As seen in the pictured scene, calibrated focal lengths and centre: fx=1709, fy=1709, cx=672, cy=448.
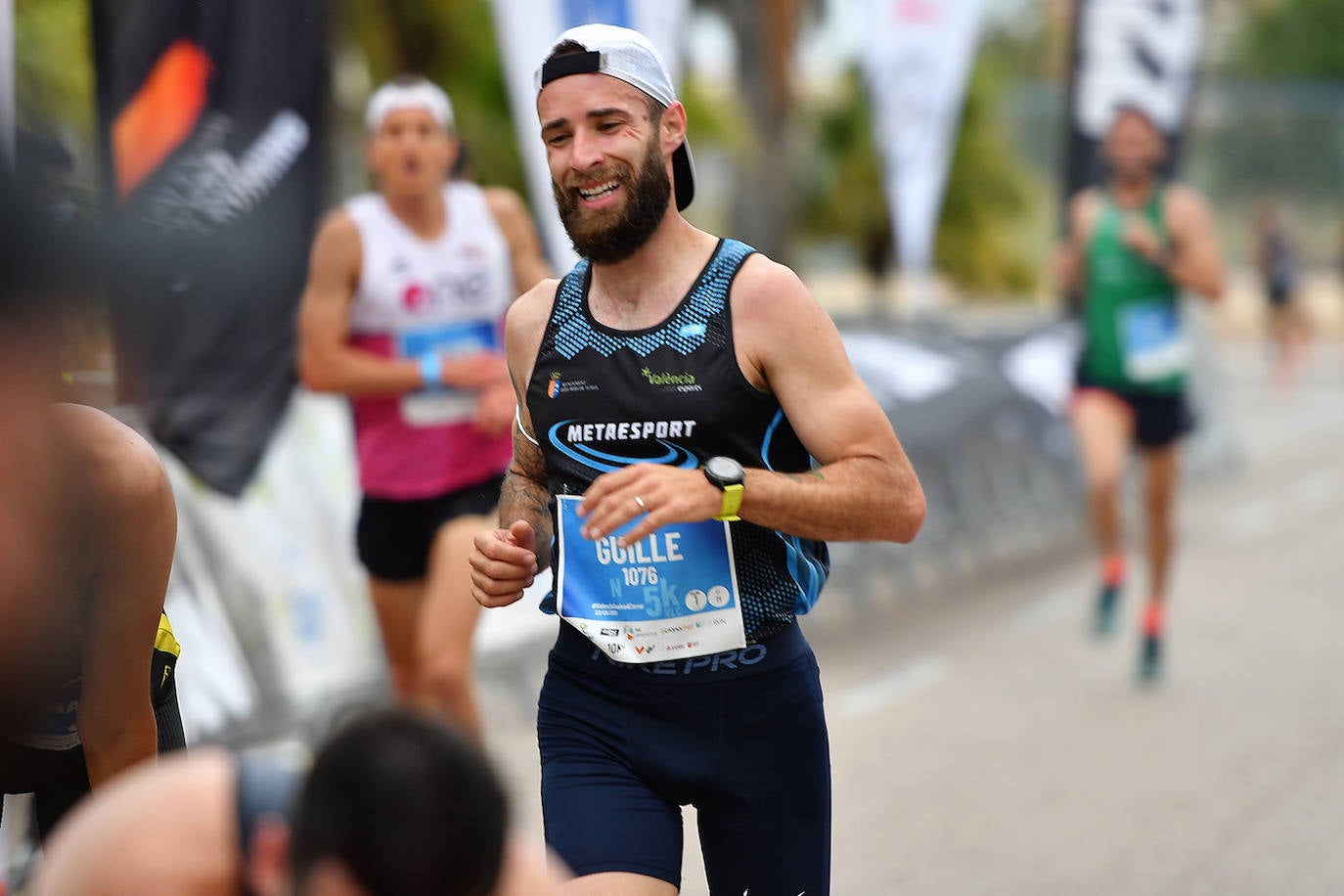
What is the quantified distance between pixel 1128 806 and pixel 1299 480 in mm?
8348

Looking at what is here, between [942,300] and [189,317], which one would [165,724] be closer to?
[189,317]

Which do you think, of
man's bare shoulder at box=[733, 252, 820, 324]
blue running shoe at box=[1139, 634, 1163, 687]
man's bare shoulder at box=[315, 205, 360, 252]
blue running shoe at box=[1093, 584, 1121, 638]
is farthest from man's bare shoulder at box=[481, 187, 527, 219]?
blue running shoe at box=[1093, 584, 1121, 638]

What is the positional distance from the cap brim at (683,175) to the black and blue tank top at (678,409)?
5.9 inches

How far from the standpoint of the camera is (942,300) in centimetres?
2961

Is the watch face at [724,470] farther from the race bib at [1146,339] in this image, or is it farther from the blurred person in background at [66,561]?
the race bib at [1146,339]

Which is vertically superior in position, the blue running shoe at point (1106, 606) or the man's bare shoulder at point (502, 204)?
the man's bare shoulder at point (502, 204)

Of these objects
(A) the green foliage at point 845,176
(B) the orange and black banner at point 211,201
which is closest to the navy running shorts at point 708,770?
(B) the orange and black banner at point 211,201

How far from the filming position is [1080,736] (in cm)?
674

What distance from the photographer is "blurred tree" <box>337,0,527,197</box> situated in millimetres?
19016

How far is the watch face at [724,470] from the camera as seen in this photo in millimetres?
2719

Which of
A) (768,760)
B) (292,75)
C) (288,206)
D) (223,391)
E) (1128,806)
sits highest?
(292,75)

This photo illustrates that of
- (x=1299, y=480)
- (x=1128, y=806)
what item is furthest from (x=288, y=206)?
(x=1299, y=480)

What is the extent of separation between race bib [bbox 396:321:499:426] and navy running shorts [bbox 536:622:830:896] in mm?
2382

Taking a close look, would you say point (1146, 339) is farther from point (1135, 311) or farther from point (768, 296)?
point (768, 296)
